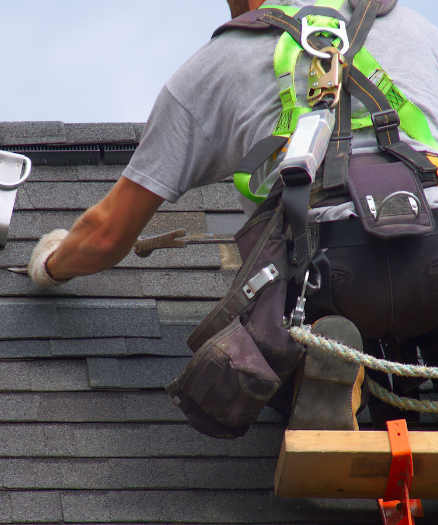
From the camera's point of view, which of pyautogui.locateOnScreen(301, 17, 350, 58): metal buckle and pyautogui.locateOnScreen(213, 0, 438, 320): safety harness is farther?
pyautogui.locateOnScreen(301, 17, 350, 58): metal buckle

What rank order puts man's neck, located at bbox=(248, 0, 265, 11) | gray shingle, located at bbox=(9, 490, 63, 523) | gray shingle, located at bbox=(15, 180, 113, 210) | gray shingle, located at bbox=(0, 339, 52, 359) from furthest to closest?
gray shingle, located at bbox=(15, 180, 113, 210)
gray shingle, located at bbox=(0, 339, 52, 359)
man's neck, located at bbox=(248, 0, 265, 11)
gray shingle, located at bbox=(9, 490, 63, 523)

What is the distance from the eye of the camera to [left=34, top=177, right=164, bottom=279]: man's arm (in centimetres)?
192

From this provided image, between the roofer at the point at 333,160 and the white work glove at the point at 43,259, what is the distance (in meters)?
0.17

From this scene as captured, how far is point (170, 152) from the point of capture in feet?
6.08

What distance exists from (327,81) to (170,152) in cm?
50

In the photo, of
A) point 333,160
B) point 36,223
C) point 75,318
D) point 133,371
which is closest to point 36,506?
point 133,371

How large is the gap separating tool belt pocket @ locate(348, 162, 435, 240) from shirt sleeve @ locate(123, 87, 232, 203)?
52cm

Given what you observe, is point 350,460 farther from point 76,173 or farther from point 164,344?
point 76,173

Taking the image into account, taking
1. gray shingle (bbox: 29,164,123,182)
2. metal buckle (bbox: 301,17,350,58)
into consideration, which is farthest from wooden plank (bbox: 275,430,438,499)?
gray shingle (bbox: 29,164,123,182)

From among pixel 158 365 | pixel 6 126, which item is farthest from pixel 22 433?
pixel 6 126

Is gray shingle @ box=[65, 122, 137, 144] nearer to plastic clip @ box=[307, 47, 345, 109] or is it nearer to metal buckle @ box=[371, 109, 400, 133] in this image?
plastic clip @ box=[307, 47, 345, 109]

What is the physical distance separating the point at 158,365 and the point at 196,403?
2.05ft

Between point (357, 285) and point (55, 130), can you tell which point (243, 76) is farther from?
point (55, 130)

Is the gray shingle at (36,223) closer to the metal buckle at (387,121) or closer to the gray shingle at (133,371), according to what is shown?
the gray shingle at (133,371)
